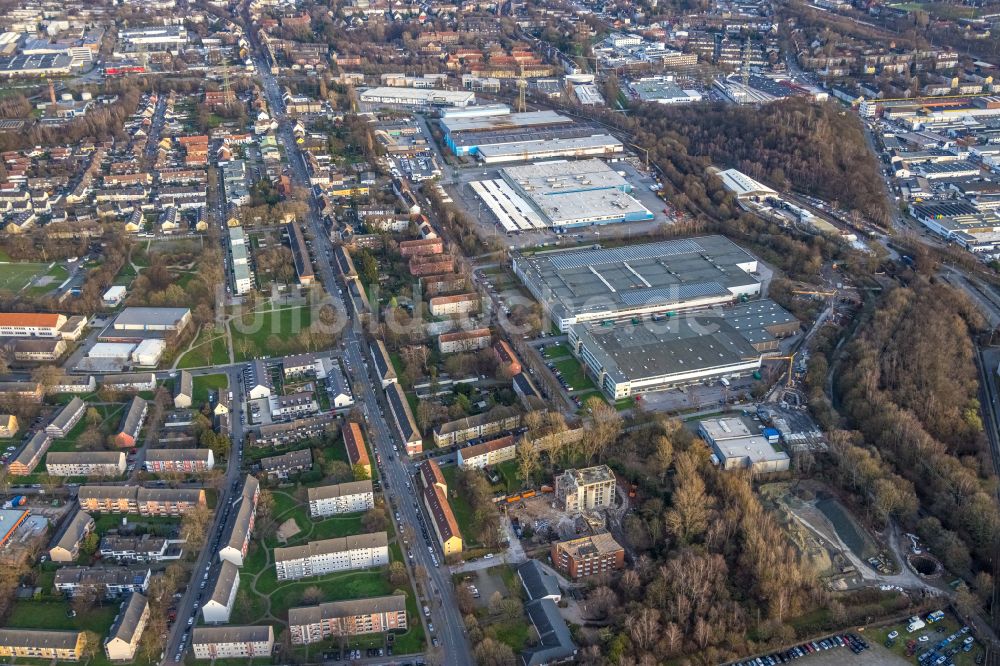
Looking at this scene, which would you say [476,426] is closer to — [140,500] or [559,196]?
[140,500]

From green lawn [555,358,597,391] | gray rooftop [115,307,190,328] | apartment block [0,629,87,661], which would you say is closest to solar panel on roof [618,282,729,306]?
green lawn [555,358,597,391]

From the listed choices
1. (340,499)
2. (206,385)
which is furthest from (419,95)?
(340,499)

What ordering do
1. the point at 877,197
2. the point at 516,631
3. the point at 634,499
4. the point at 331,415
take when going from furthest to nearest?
the point at 877,197 → the point at 331,415 → the point at 634,499 → the point at 516,631

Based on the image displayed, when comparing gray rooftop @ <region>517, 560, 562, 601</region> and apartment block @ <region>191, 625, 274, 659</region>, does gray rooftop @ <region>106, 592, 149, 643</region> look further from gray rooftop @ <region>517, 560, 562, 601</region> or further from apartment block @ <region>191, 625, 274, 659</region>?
gray rooftop @ <region>517, 560, 562, 601</region>

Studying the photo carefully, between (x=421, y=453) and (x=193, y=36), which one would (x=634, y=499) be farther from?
(x=193, y=36)

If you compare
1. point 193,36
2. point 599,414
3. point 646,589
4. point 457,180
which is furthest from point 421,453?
point 193,36

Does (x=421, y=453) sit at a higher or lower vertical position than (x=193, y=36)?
lower
